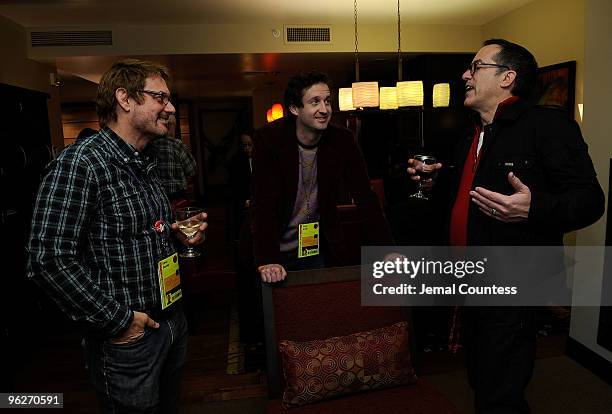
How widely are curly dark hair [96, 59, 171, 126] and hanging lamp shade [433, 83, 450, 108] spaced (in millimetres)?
3852

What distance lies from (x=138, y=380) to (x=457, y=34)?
5.87 meters

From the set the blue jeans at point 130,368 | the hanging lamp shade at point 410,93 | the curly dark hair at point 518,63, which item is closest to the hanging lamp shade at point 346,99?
the hanging lamp shade at point 410,93

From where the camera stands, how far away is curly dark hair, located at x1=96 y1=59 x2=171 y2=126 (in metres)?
1.30

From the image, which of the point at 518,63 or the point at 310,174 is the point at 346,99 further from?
the point at 518,63

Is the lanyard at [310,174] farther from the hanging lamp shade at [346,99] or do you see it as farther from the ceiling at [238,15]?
the ceiling at [238,15]

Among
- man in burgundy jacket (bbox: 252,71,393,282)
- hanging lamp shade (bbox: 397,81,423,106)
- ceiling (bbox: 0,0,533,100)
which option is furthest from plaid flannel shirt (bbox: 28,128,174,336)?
ceiling (bbox: 0,0,533,100)

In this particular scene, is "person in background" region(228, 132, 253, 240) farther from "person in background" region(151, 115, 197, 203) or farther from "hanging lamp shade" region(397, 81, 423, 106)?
"person in background" region(151, 115, 197, 203)

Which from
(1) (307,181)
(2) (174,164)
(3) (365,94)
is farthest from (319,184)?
(3) (365,94)

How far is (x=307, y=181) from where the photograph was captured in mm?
2158

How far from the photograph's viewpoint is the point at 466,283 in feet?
5.72

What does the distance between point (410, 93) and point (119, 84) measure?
353cm

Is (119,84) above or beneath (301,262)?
above

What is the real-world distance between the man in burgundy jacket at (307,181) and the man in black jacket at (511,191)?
525 millimetres

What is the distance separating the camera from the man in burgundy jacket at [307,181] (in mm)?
2004
